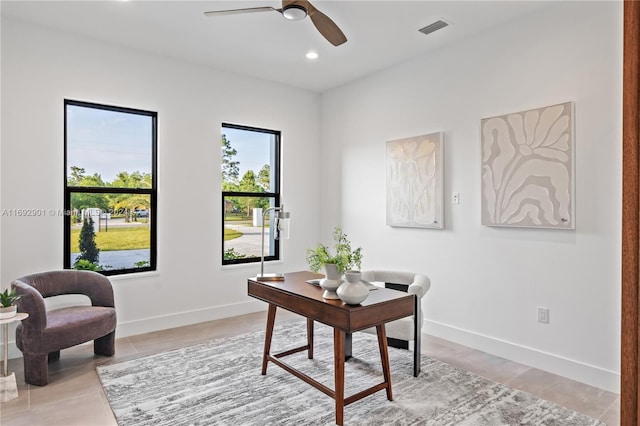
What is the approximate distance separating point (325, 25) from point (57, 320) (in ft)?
9.91

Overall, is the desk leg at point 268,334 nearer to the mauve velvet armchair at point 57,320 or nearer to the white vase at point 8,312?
the mauve velvet armchair at point 57,320

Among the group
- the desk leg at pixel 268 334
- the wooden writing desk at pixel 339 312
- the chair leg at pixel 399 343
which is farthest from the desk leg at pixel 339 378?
the chair leg at pixel 399 343

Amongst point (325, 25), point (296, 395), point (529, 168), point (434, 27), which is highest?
point (434, 27)

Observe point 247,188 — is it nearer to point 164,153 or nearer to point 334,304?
point 164,153

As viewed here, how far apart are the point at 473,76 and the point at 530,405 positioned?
2.81 metres

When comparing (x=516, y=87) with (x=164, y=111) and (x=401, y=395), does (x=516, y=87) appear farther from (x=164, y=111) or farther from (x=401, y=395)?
(x=164, y=111)

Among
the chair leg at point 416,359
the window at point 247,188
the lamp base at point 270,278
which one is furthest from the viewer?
the window at point 247,188

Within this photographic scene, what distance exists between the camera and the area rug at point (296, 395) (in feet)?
8.11

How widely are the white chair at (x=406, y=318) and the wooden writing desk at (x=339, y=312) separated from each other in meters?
0.45

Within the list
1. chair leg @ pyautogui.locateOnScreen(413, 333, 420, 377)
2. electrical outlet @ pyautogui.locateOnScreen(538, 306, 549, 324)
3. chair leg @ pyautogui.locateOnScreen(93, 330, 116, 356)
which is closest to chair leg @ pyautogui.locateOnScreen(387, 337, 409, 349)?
chair leg @ pyautogui.locateOnScreen(413, 333, 420, 377)

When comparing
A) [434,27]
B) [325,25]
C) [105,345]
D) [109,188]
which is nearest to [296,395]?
[105,345]

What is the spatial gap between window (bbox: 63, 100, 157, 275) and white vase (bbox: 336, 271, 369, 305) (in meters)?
2.70

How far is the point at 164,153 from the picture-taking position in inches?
170

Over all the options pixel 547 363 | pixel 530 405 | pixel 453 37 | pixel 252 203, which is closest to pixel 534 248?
pixel 547 363
